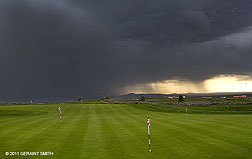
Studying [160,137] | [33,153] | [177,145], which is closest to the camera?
[33,153]

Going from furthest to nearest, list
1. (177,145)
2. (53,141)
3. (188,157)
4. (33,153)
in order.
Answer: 1. (53,141)
2. (177,145)
3. (33,153)
4. (188,157)

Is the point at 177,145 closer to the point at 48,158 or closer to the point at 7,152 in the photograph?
the point at 48,158

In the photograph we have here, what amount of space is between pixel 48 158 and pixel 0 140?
24.4ft

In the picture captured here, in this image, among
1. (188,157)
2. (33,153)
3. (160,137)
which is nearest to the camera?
(188,157)

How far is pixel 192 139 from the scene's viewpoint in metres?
15.9

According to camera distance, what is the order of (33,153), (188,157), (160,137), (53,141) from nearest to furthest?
(188,157), (33,153), (53,141), (160,137)

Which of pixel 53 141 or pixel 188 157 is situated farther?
pixel 53 141

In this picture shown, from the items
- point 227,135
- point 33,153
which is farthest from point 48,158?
point 227,135

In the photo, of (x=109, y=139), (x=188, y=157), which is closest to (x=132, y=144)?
(x=109, y=139)

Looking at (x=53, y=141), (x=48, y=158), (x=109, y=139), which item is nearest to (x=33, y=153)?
(x=48, y=158)

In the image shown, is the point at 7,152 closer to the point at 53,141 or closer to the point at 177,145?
the point at 53,141

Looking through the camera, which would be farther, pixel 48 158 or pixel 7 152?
pixel 7 152

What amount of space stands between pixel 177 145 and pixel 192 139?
237 centimetres

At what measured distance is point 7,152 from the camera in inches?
516
